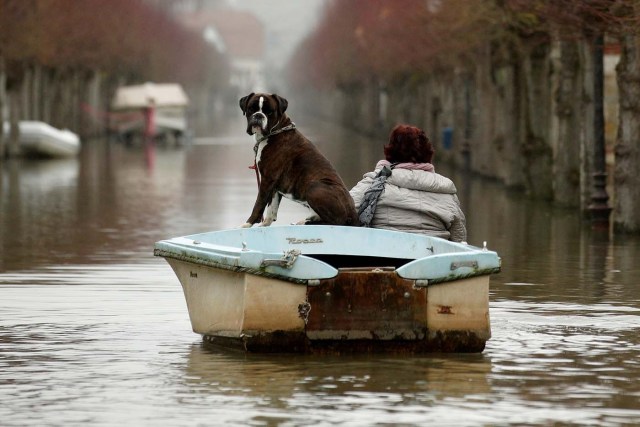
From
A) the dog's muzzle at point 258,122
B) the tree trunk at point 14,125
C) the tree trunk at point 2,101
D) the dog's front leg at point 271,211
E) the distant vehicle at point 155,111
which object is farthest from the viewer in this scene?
the distant vehicle at point 155,111

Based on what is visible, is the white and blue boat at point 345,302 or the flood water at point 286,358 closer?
the flood water at point 286,358

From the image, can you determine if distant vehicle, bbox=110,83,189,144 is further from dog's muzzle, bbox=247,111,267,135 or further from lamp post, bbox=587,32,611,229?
dog's muzzle, bbox=247,111,267,135

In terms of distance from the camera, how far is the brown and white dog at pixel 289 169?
44.7ft

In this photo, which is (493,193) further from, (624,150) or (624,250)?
(624,250)

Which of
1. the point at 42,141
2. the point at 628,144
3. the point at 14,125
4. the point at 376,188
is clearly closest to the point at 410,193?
the point at 376,188

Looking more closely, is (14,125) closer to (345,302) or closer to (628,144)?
(628,144)

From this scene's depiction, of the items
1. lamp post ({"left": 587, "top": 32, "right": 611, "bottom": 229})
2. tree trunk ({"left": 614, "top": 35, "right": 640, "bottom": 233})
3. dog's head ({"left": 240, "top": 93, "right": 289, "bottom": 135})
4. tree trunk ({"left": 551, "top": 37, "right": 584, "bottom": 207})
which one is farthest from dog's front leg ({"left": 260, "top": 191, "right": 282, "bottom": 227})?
tree trunk ({"left": 551, "top": 37, "right": 584, "bottom": 207})

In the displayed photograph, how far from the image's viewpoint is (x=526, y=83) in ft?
124

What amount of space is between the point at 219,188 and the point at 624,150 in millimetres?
15698

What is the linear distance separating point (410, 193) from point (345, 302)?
191 cm

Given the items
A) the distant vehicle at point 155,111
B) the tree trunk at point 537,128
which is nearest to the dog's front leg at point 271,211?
the tree trunk at point 537,128

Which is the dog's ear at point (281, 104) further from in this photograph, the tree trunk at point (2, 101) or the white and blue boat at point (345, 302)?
the tree trunk at point (2, 101)

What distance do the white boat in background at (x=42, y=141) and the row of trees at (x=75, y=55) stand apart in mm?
1031

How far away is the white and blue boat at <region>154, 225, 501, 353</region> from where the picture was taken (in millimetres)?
11742
